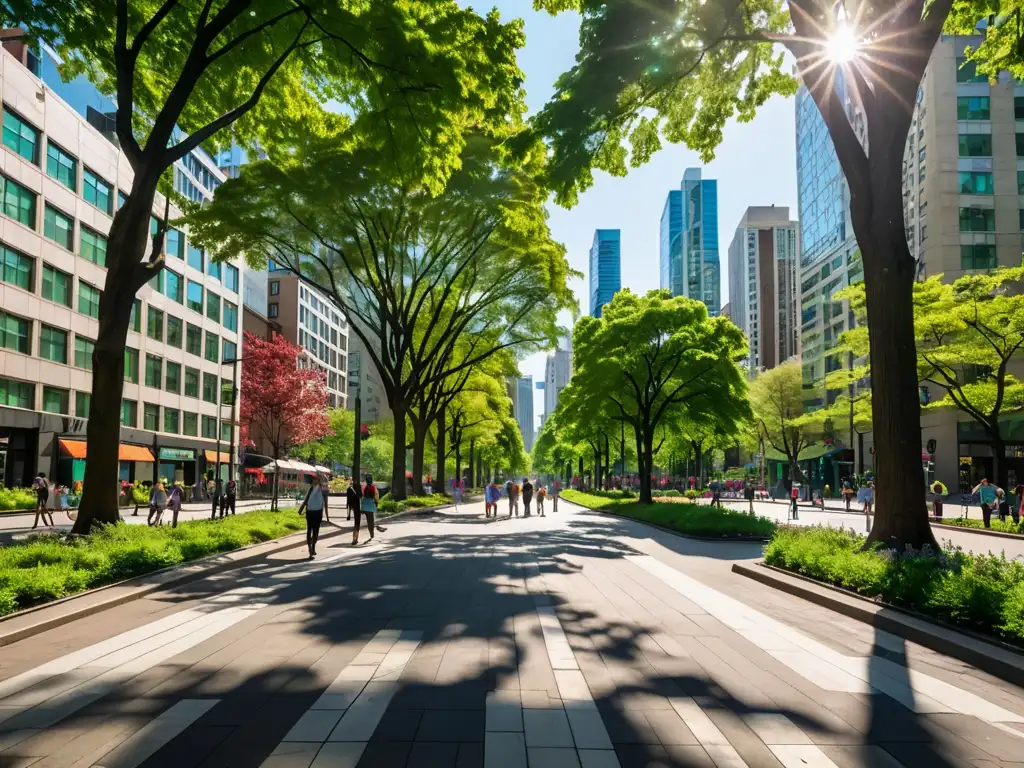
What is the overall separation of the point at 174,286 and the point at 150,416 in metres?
8.92

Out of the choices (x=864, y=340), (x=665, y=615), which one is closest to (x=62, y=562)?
(x=665, y=615)

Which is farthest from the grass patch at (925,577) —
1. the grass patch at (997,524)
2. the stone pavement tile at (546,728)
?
the grass patch at (997,524)

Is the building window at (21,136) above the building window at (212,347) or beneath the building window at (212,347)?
above

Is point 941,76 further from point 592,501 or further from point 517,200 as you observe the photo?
point 517,200

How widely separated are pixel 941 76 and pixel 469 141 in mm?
47278

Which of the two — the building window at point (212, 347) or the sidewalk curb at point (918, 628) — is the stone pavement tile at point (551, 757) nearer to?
the sidewalk curb at point (918, 628)

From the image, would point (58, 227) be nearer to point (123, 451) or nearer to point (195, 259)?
point (123, 451)

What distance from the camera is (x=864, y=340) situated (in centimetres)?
3459

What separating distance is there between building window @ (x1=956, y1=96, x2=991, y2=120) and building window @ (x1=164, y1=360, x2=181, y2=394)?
188 ft

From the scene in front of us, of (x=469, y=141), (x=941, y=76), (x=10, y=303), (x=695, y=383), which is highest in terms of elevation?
(x=941, y=76)

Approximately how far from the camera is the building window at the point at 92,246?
4150 cm

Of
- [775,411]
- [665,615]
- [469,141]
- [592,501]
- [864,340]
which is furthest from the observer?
[775,411]

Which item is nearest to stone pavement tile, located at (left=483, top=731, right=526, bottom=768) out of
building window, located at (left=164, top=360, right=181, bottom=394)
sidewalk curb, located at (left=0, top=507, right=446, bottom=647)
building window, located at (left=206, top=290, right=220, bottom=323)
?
sidewalk curb, located at (left=0, top=507, right=446, bottom=647)

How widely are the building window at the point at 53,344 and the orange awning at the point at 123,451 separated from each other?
4.04 m
